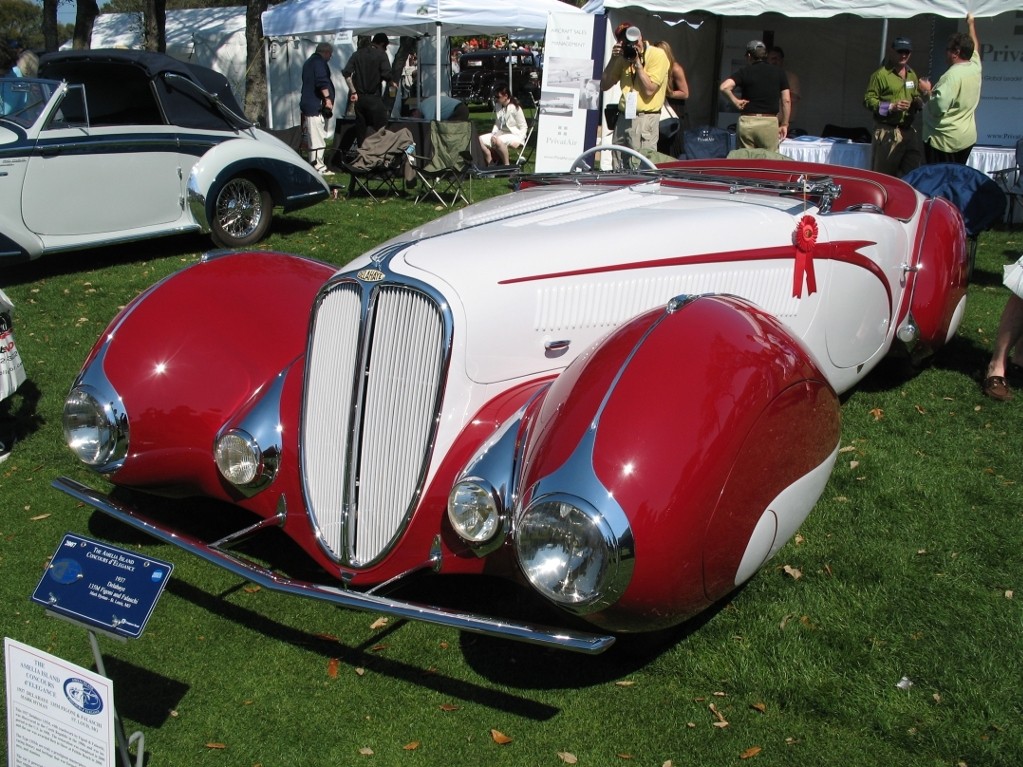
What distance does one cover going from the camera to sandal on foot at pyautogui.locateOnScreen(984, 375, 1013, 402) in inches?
229

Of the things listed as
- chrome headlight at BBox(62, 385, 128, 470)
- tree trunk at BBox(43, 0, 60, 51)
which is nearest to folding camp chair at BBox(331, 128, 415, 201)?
chrome headlight at BBox(62, 385, 128, 470)

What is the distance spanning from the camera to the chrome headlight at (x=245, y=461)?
358cm

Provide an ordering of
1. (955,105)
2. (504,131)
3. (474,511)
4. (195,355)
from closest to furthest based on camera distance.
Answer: (474,511) → (195,355) → (955,105) → (504,131)

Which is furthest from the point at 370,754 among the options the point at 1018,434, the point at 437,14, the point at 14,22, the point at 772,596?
the point at 14,22

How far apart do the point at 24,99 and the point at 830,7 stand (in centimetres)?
832

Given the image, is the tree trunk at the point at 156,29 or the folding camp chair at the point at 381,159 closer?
the folding camp chair at the point at 381,159

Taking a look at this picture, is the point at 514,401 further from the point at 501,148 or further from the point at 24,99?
the point at 501,148

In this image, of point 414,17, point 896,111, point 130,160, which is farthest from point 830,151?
point 130,160

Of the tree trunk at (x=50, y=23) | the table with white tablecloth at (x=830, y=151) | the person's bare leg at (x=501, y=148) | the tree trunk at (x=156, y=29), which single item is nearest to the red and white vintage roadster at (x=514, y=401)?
the table with white tablecloth at (x=830, y=151)

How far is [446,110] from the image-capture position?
585 inches

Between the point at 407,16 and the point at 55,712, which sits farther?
the point at 407,16

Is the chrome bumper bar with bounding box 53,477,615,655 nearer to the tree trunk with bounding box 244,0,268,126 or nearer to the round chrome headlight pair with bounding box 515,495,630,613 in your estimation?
the round chrome headlight pair with bounding box 515,495,630,613

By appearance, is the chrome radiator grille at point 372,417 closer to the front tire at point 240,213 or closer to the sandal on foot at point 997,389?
the sandal on foot at point 997,389

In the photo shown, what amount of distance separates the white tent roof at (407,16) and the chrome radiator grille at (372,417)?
1170cm
